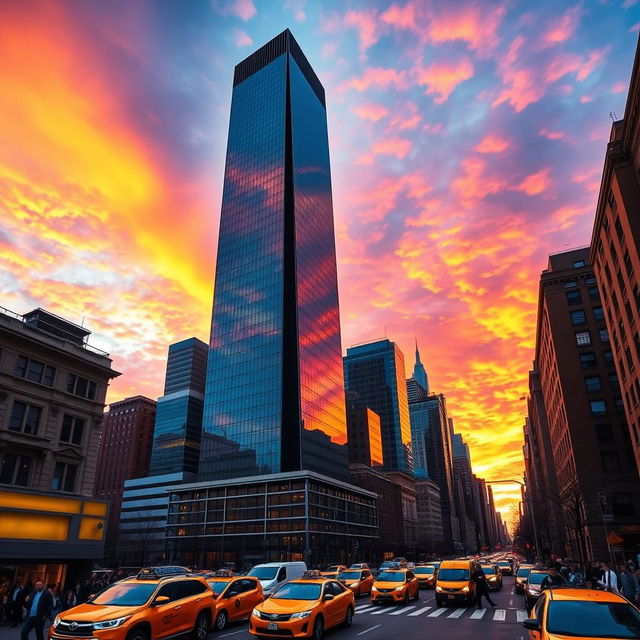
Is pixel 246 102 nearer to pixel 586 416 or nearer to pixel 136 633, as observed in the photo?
pixel 586 416

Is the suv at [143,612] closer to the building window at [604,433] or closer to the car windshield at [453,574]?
the car windshield at [453,574]

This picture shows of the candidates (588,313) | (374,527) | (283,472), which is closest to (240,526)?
(283,472)

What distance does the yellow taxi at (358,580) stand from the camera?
29.4m

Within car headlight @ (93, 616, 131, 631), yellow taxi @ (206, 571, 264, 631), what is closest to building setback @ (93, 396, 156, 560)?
yellow taxi @ (206, 571, 264, 631)

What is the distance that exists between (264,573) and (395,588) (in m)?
6.89

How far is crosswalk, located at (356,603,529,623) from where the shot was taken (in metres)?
19.4

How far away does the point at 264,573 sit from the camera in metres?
24.6

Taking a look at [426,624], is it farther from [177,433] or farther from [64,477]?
[177,433]

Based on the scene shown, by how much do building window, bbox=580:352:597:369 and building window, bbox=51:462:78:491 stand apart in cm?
6549

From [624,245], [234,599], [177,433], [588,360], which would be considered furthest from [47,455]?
[177,433]

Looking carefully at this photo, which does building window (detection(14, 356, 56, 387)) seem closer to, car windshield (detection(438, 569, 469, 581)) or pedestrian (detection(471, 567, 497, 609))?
car windshield (detection(438, 569, 469, 581))

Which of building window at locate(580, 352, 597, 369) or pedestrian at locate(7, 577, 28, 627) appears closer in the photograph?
pedestrian at locate(7, 577, 28, 627)

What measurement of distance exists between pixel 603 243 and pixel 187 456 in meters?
141

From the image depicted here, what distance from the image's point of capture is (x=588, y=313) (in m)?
70.0
